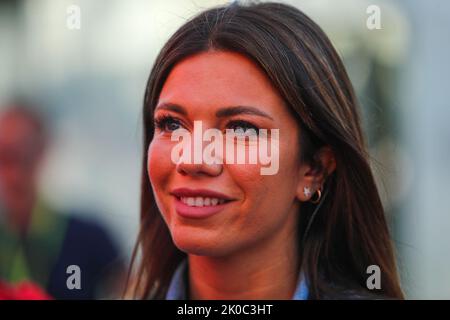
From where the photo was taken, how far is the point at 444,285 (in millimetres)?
2150

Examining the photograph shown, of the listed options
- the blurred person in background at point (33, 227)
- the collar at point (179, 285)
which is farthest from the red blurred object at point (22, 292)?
the collar at point (179, 285)

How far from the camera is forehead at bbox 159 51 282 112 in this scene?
1.62 meters

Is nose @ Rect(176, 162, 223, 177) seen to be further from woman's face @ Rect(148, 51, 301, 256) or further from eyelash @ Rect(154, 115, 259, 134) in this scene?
eyelash @ Rect(154, 115, 259, 134)

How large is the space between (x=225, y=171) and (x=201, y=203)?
94 mm

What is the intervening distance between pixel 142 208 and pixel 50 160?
0.58 m

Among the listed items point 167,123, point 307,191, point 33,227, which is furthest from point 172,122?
point 33,227

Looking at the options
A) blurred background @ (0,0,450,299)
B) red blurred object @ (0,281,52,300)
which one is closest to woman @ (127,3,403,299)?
blurred background @ (0,0,450,299)

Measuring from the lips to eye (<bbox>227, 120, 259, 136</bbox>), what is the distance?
0.51ft

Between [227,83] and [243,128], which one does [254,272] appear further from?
[227,83]

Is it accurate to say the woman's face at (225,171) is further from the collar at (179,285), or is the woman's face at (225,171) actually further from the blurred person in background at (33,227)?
the blurred person in background at (33,227)

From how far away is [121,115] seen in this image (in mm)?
2311

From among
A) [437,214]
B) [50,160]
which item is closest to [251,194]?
[437,214]

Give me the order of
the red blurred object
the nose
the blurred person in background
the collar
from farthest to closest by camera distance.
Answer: the blurred person in background < the red blurred object < the collar < the nose

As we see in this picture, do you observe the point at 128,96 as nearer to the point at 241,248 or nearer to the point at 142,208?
the point at 142,208
